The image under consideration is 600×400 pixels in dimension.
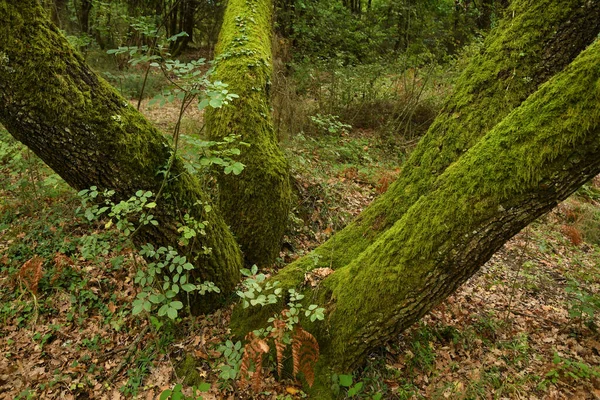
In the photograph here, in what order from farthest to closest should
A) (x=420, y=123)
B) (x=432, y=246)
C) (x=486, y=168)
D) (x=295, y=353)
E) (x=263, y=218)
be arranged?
1. (x=420, y=123)
2. (x=263, y=218)
3. (x=295, y=353)
4. (x=432, y=246)
5. (x=486, y=168)

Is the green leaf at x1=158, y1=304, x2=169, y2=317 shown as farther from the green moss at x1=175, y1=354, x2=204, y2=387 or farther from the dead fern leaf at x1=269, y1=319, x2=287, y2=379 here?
the green moss at x1=175, y1=354, x2=204, y2=387

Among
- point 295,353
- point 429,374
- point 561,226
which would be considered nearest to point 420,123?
point 561,226

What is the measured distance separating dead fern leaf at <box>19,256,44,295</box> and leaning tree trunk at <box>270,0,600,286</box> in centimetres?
292

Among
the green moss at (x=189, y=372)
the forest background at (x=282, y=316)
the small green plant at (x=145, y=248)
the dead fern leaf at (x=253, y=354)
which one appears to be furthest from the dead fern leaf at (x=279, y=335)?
the green moss at (x=189, y=372)

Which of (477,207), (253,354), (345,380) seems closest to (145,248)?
(253,354)

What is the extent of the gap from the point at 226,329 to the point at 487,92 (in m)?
3.22

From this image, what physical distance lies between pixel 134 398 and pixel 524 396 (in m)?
3.34

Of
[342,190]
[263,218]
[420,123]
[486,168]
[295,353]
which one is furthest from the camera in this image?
[420,123]

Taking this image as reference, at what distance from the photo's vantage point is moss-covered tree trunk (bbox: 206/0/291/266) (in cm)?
398

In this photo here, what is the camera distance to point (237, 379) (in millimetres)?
3059

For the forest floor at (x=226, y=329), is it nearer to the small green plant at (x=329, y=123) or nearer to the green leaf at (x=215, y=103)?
the small green plant at (x=329, y=123)

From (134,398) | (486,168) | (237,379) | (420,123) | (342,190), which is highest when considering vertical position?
(486,168)

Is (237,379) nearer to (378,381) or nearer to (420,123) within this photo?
(378,381)

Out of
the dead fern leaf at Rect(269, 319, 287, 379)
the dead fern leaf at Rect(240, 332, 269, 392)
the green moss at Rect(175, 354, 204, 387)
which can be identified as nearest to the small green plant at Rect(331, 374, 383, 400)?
the dead fern leaf at Rect(269, 319, 287, 379)
